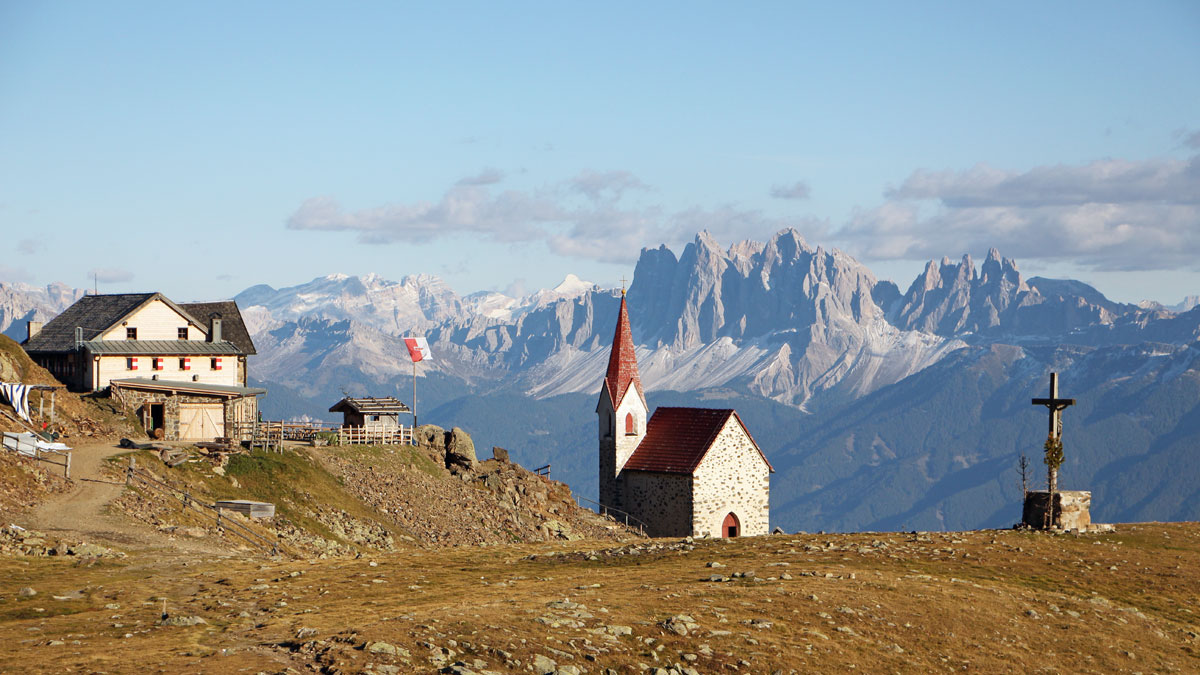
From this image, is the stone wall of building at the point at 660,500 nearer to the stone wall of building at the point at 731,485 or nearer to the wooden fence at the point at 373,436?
the stone wall of building at the point at 731,485

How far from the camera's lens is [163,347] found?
82.6 metres

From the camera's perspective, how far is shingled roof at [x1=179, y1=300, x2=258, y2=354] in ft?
293

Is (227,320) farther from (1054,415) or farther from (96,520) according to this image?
(1054,415)

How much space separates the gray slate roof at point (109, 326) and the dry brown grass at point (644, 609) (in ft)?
144

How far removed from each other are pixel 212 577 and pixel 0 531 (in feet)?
33.7

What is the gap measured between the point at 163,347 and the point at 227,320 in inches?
413

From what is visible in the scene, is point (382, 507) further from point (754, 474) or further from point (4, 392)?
point (754, 474)

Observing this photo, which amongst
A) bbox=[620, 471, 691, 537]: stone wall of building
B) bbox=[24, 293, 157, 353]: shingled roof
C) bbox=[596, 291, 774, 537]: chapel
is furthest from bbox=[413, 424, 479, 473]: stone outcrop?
bbox=[24, 293, 157, 353]: shingled roof

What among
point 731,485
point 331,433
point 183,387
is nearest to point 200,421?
point 183,387

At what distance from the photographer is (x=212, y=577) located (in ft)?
117

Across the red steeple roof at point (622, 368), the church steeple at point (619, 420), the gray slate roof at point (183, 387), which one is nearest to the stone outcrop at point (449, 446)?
the church steeple at point (619, 420)

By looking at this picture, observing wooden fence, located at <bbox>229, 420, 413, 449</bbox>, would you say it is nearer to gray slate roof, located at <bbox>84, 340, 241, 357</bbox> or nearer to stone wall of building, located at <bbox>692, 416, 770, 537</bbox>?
gray slate roof, located at <bbox>84, 340, 241, 357</bbox>

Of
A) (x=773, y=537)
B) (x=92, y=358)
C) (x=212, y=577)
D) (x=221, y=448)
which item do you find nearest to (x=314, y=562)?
(x=212, y=577)

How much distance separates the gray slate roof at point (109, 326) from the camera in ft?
263
